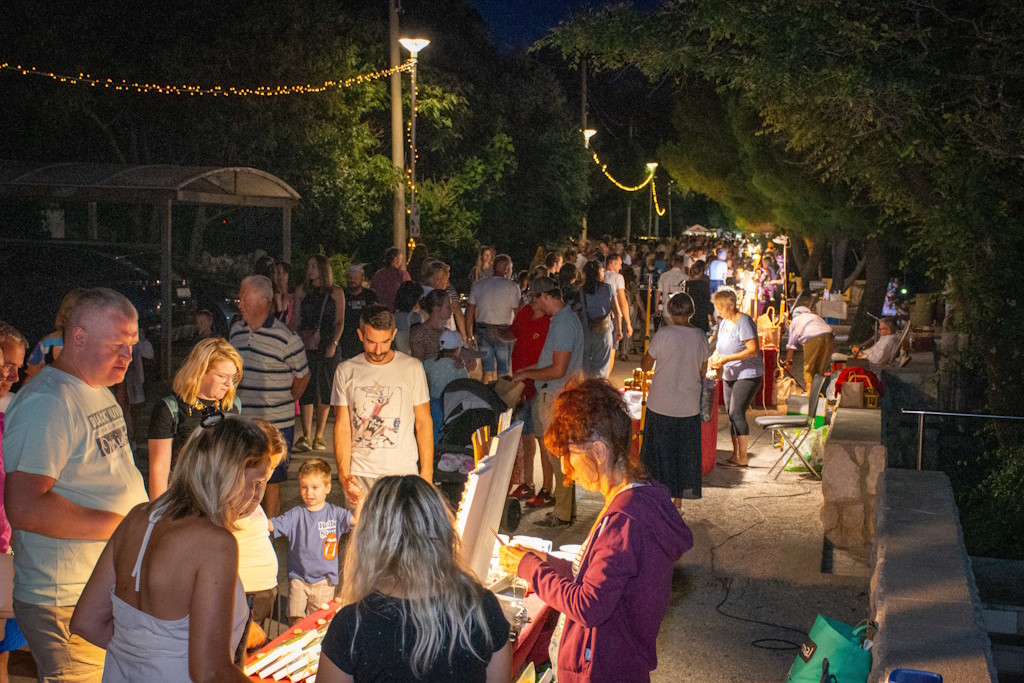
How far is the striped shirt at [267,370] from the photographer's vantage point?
7121 millimetres

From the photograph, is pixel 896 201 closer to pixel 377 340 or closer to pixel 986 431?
pixel 986 431

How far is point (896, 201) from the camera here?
34.3 feet

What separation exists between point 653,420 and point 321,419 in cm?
390

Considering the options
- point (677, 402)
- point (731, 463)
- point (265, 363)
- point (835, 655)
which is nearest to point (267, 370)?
point (265, 363)

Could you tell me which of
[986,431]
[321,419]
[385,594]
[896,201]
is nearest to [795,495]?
[986,431]

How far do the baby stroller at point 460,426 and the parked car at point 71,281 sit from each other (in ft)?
28.9

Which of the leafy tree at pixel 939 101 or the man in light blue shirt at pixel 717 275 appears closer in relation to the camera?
the leafy tree at pixel 939 101

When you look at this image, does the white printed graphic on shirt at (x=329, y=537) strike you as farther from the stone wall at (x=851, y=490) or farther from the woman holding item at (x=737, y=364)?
the woman holding item at (x=737, y=364)

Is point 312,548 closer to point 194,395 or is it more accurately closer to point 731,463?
point 194,395

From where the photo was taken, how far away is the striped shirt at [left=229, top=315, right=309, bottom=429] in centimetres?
712

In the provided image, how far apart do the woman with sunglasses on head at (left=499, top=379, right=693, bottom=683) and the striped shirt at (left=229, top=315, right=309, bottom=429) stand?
3685 millimetres

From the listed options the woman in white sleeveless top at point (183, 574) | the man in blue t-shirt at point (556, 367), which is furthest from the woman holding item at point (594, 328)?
the woman in white sleeveless top at point (183, 574)

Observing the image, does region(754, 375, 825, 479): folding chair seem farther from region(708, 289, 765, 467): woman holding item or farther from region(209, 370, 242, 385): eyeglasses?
region(209, 370, 242, 385): eyeglasses

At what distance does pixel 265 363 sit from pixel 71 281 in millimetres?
12003
